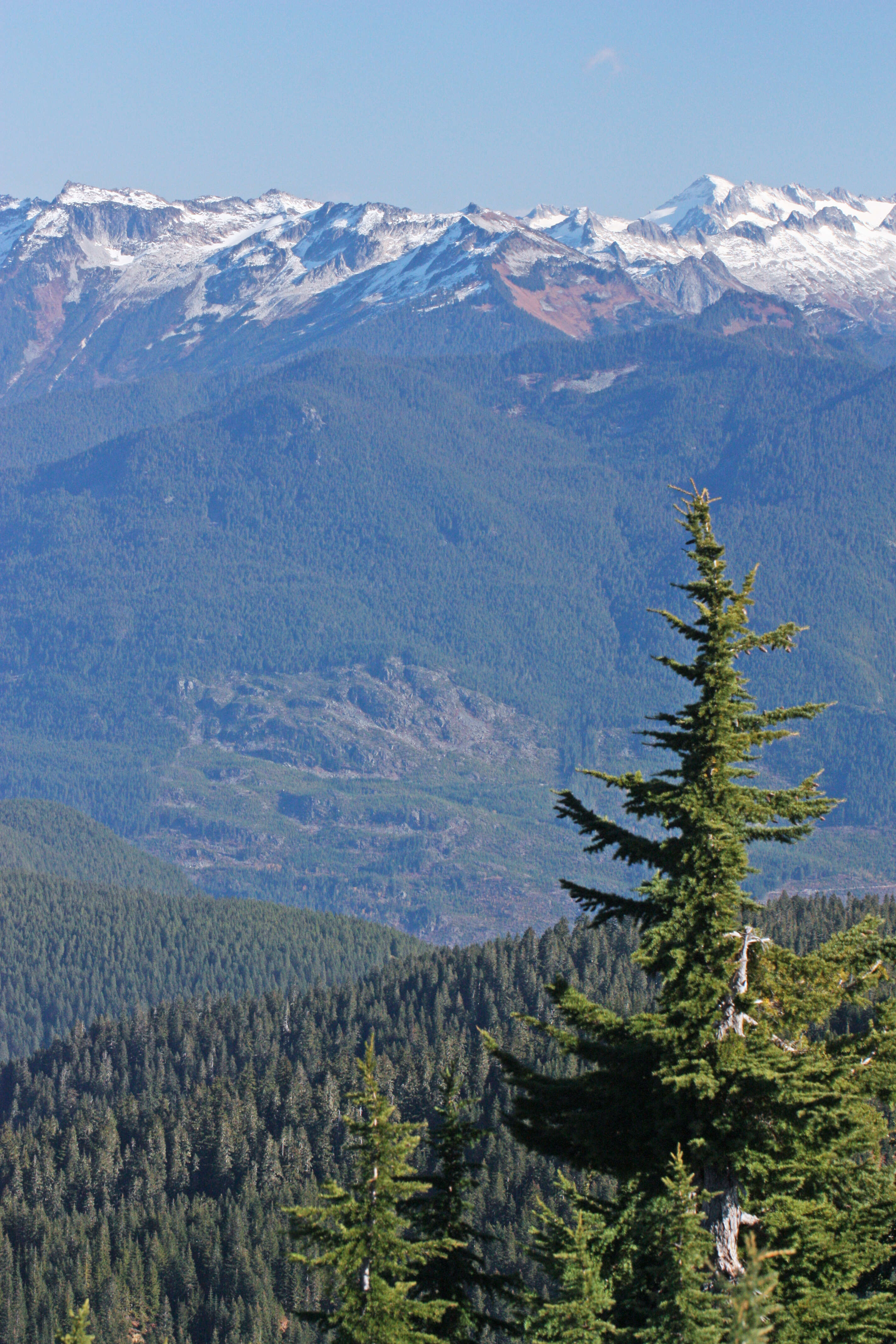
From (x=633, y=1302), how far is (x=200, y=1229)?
544 feet

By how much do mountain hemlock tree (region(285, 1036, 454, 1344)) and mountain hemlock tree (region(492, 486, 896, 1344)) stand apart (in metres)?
4.35

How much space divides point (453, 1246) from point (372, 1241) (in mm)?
2927

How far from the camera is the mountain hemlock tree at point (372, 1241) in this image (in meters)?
29.5

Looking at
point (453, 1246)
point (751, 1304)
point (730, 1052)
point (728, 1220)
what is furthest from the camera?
point (453, 1246)

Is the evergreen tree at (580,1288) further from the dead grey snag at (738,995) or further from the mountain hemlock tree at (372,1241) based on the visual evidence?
the dead grey snag at (738,995)

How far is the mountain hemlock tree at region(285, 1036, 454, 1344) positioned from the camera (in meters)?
29.5

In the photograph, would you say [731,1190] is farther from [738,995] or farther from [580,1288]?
[580,1288]

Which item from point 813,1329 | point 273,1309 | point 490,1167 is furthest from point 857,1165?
point 490,1167

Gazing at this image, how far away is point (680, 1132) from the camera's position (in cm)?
2564

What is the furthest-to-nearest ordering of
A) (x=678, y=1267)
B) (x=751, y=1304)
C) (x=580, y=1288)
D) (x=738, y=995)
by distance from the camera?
(x=580, y=1288) < (x=738, y=995) < (x=678, y=1267) < (x=751, y=1304)

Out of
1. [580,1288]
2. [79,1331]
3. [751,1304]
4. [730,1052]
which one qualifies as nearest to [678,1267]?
[730,1052]

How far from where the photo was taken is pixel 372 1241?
99.1 ft

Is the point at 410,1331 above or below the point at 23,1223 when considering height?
above

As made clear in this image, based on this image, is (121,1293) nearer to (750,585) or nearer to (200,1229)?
(200,1229)
